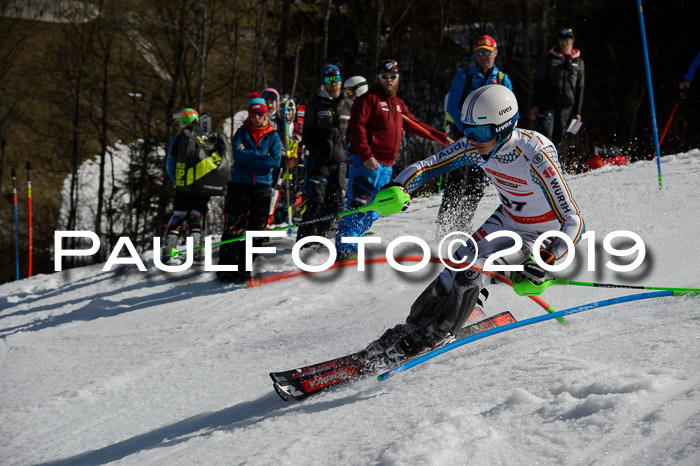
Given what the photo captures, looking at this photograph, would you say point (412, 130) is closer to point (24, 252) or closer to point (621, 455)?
point (621, 455)

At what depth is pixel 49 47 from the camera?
22.0 meters

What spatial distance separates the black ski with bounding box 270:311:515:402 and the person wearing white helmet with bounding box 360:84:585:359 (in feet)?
0.25

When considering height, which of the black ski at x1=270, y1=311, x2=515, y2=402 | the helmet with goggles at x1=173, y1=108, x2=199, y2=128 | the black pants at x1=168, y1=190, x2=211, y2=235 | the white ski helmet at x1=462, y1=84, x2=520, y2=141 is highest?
the helmet with goggles at x1=173, y1=108, x2=199, y2=128

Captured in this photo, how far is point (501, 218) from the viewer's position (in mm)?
4180

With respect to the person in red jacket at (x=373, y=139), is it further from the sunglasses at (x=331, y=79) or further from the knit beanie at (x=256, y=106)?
the knit beanie at (x=256, y=106)

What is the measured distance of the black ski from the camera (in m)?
3.74

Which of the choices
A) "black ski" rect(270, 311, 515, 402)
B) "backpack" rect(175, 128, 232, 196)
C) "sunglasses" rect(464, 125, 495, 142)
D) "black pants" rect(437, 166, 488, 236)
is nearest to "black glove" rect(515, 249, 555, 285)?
"sunglasses" rect(464, 125, 495, 142)

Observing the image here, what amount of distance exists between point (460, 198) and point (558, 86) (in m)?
2.69

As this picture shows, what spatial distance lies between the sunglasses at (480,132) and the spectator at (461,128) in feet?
9.53

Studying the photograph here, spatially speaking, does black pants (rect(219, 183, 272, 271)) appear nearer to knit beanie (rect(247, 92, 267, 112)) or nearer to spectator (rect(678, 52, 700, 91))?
knit beanie (rect(247, 92, 267, 112))

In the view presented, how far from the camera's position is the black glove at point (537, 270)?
341 cm

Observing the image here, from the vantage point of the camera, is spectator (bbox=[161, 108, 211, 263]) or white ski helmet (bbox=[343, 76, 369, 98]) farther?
white ski helmet (bbox=[343, 76, 369, 98])

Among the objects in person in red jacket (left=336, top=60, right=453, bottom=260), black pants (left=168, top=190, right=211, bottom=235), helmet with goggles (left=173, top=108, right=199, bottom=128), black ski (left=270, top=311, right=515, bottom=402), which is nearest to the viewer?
black ski (left=270, top=311, right=515, bottom=402)

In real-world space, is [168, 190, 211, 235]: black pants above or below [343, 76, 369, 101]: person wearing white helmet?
below
